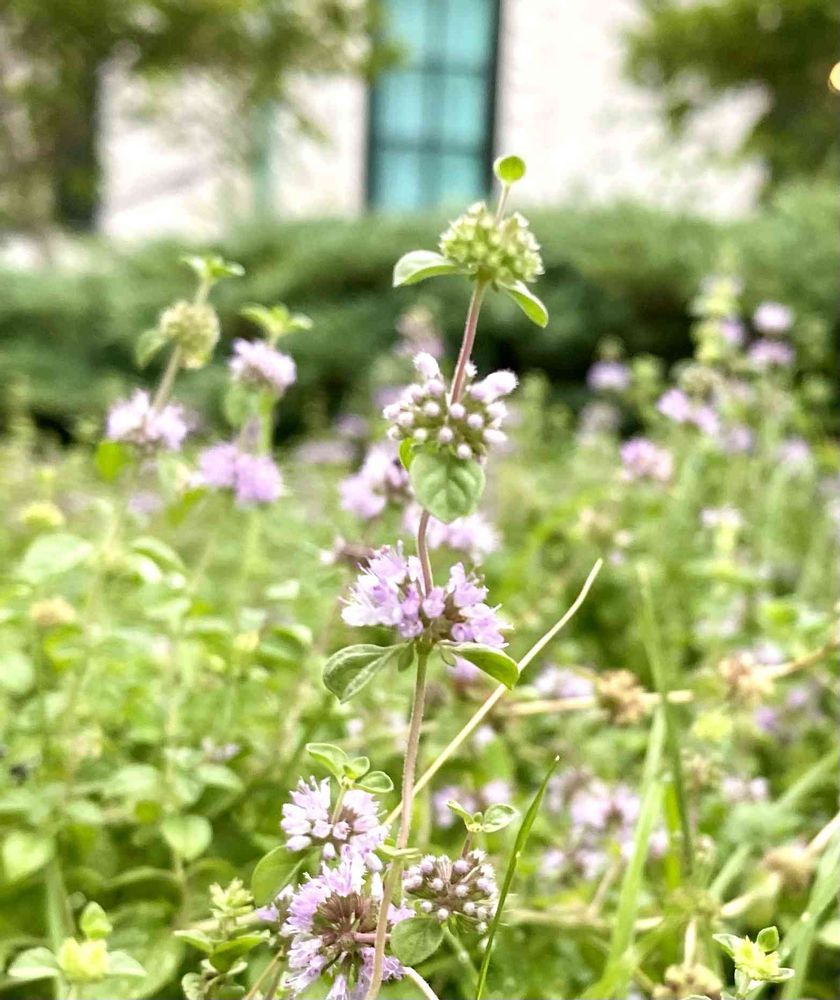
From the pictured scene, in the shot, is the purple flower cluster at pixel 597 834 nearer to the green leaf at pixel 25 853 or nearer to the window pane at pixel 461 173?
the green leaf at pixel 25 853

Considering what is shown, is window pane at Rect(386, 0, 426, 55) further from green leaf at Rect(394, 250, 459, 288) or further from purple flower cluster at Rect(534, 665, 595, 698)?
green leaf at Rect(394, 250, 459, 288)

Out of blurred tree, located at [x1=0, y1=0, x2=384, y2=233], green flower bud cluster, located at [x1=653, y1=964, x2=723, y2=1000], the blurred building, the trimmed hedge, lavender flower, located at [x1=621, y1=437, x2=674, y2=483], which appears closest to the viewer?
green flower bud cluster, located at [x1=653, y1=964, x2=723, y2=1000]

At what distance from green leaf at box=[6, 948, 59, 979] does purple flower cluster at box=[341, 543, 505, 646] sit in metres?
0.22

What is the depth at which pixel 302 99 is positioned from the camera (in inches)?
286

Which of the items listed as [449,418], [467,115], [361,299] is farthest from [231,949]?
[467,115]

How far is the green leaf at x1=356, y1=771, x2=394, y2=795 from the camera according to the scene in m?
0.43

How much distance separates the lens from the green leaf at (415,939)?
41 centimetres

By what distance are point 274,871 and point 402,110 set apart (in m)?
7.82

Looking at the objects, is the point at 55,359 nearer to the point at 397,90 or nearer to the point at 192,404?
the point at 192,404

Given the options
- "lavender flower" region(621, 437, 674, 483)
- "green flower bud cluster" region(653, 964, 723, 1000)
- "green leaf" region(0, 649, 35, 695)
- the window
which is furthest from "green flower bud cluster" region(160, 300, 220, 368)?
the window

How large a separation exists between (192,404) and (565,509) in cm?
275

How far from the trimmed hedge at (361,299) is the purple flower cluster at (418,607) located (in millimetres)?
3145

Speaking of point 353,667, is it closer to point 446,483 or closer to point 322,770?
point 446,483

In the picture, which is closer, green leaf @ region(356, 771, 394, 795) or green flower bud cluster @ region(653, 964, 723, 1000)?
green leaf @ region(356, 771, 394, 795)
